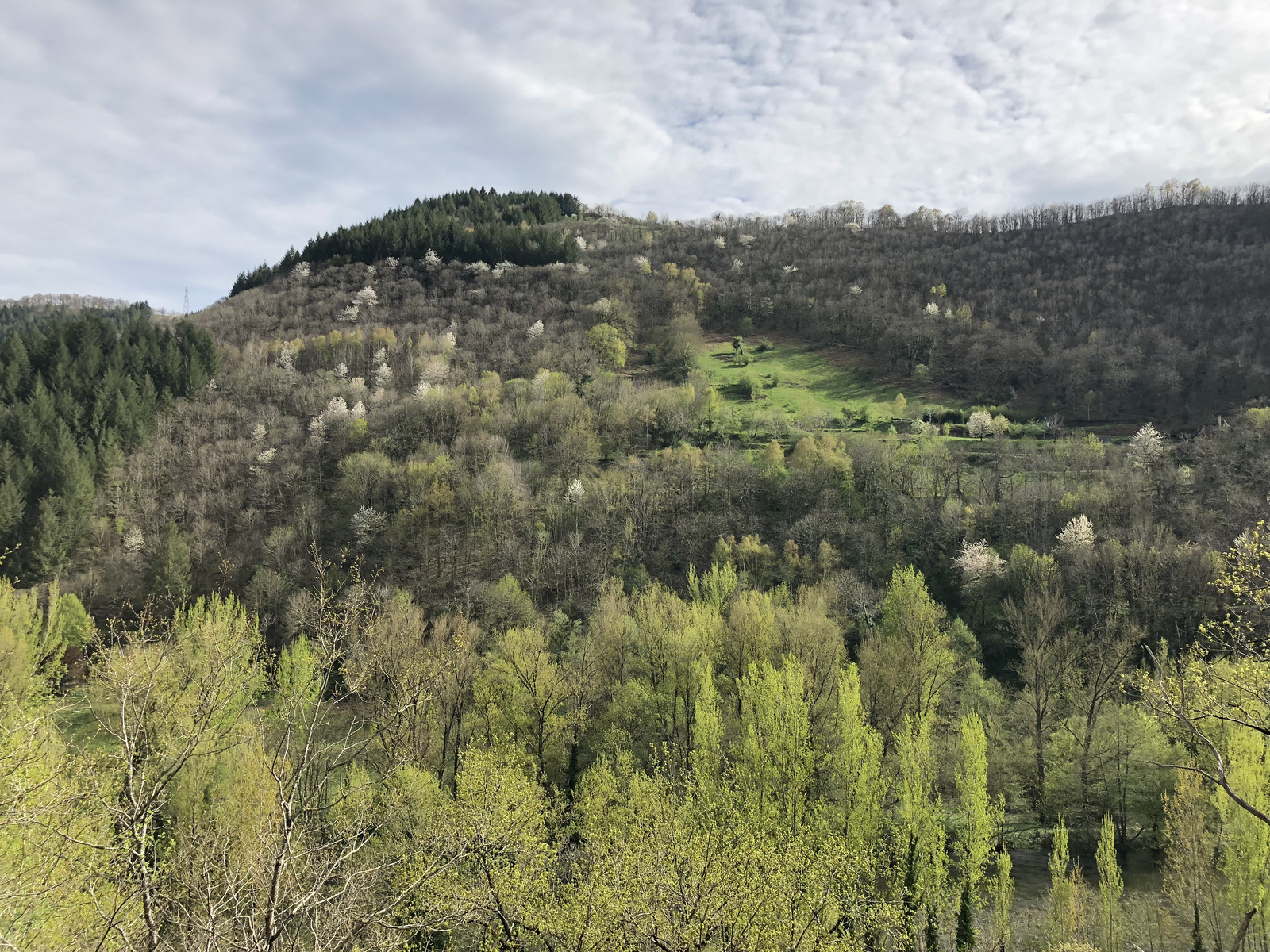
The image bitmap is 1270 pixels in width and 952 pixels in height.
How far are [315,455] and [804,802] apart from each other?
7266cm

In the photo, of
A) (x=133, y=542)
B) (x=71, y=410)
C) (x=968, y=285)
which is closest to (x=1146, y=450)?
(x=968, y=285)

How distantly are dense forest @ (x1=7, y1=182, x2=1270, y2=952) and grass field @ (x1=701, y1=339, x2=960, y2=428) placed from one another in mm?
1408

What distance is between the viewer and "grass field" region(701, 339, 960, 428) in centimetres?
8812

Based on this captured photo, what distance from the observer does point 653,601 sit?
42.3 metres

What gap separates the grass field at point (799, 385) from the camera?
289 ft

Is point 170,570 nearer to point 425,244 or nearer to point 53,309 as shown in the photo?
point 425,244

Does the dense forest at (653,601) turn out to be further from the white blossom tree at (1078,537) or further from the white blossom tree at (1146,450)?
the white blossom tree at (1146,450)

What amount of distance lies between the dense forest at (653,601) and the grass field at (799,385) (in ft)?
4.62

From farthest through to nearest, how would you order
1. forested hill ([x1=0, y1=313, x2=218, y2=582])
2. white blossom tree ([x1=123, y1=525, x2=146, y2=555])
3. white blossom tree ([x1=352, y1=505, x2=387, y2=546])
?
1. white blossom tree ([x1=352, y1=505, x2=387, y2=546])
2. white blossom tree ([x1=123, y1=525, x2=146, y2=555])
3. forested hill ([x1=0, y1=313, x2=218, y2=582])

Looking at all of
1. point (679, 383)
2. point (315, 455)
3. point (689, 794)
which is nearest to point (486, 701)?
point (689, 794)

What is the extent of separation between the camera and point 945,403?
9125cm

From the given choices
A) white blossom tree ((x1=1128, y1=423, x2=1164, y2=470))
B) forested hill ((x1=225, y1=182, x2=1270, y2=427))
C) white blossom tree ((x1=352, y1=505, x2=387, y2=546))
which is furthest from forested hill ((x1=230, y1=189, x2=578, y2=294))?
white blossom tree ((x1=1128, y1=423, x2=1164, y2=470))

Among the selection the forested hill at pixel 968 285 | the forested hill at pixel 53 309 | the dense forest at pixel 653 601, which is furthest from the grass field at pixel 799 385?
the forested hill at pixel 53 309

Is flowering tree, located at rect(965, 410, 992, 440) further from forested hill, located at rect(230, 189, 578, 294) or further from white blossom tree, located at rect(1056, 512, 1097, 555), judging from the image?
forested hill, located at rect(230, 189, 578, 294)
